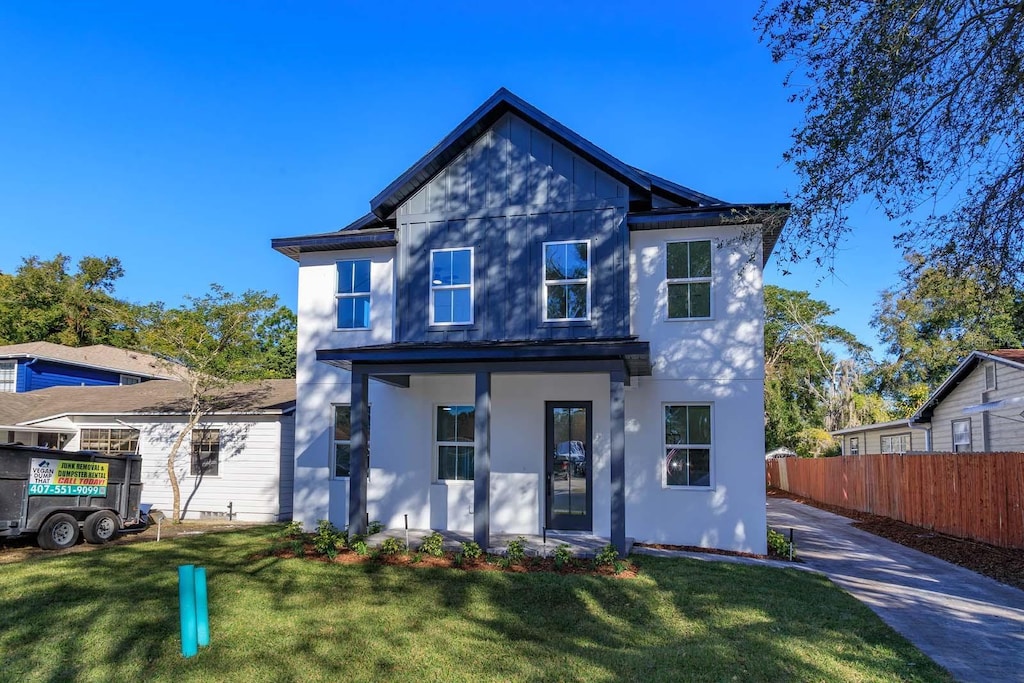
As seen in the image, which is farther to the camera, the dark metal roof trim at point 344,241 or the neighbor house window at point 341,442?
the neighbor house window at point 341,442

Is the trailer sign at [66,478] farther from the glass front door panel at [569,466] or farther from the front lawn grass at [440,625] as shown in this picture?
the glass front door panel at [569,466]

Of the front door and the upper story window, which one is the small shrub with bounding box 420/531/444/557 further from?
the upper story window

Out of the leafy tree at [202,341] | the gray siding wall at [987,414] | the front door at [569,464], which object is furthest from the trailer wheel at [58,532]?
the gray siding wall at [987,414]

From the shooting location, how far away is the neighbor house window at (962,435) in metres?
20.1

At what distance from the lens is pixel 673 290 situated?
13086mm

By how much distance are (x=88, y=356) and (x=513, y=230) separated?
883 inches

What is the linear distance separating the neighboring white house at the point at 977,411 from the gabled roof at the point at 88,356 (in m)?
24.3

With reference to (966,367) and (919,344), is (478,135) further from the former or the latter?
(919,344)

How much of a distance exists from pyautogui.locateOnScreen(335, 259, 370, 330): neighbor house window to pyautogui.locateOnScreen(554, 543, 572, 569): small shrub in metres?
6.18

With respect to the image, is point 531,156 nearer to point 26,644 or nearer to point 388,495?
point 388,495

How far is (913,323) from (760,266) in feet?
79.8

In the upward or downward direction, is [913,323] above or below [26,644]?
above

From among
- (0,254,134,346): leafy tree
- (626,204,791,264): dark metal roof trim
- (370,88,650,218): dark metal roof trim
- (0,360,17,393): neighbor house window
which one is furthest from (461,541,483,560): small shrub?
(0,254,134,346): leafy tree

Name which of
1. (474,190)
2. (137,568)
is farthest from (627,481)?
(137,568)
